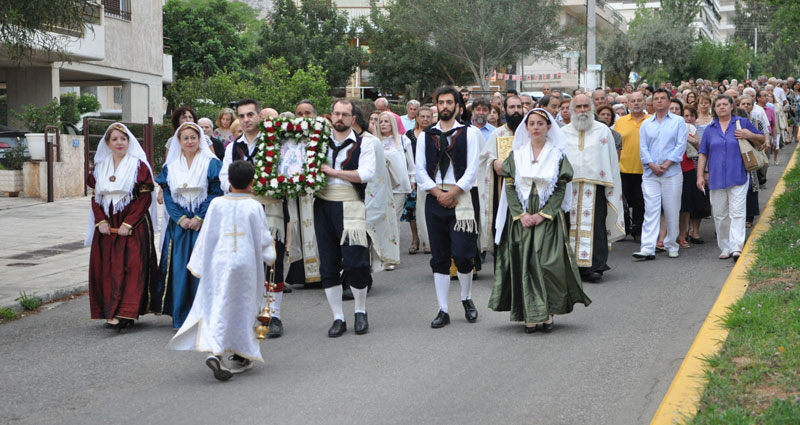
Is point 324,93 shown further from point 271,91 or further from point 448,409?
point 448,409

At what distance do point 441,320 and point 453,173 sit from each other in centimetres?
132

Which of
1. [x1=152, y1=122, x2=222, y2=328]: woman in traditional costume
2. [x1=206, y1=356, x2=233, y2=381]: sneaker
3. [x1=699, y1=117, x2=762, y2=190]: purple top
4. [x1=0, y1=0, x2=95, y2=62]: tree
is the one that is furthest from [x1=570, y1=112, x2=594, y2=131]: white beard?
[x1=0, y1=0, x2=95, y2=62]: tree

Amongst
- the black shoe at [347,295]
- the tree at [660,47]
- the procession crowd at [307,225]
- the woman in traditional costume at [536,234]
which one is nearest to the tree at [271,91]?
the black shoe at [347,295]

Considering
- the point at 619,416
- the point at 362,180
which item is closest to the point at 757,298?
the point at 619,416

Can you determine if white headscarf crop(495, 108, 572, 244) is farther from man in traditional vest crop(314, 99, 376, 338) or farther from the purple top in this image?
the purple top

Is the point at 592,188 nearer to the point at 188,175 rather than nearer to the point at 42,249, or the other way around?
the point at 188,175

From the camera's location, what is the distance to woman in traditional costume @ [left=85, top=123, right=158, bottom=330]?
883 centimetres

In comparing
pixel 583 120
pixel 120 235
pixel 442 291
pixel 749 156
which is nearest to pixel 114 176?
pixel 120 235

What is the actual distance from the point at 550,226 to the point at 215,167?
10.2 feet

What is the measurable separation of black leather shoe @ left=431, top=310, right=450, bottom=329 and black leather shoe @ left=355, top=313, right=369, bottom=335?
1.94 feet

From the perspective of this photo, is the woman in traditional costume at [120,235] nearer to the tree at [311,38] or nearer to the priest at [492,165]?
the priest at [492,165]

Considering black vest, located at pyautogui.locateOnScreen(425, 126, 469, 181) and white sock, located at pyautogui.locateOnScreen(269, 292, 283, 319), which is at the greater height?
black vest, located at pyautogui.locateOnScreen(425, 126, 469, 181)

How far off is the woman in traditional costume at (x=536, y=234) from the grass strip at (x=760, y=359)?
139 centimetres

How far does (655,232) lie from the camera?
12.2 meters
